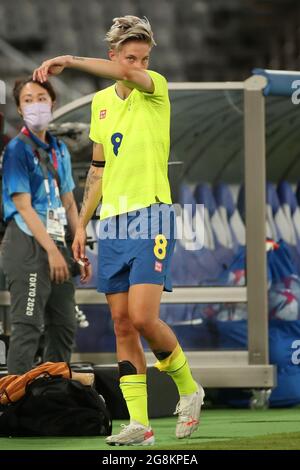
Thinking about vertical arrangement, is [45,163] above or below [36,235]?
above

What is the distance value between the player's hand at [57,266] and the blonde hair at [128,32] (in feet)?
3.83

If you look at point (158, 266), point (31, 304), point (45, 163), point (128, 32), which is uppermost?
point (128, 32)

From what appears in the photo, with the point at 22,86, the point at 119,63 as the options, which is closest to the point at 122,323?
the point at 119,63

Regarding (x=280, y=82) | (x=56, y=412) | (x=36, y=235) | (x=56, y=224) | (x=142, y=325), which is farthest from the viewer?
(x=280, y=82)

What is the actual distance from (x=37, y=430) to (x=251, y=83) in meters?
2.41

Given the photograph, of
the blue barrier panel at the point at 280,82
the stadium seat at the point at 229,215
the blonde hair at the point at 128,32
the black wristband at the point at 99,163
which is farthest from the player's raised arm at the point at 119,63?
the stadium seat at the point at 229,215

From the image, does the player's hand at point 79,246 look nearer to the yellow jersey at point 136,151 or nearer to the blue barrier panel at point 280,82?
the yellow jersey at point 136,151

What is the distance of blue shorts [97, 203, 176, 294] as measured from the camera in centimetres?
395

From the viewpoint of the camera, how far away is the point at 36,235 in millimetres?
4848

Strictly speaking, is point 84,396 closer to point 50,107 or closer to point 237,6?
point 50,107

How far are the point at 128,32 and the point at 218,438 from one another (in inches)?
59.2

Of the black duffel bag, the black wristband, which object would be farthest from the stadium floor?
the black wristband

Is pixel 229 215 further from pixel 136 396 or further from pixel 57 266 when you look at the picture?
pixel 136 396

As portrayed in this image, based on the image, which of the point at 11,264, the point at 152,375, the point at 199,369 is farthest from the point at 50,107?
the point at 199,369
